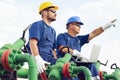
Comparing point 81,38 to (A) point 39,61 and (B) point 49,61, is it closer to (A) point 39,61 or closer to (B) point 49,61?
(B) point 49,61

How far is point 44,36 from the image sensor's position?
5.72 meters

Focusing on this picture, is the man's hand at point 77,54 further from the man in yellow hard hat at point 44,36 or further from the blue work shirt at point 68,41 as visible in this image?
the man in yellow hard hat at point 44,36

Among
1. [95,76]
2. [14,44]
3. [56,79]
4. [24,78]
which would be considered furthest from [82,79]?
[14,44]

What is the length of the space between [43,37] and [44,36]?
0.03m

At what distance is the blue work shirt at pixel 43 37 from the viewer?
559 centimetres

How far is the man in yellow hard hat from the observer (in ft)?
18.1

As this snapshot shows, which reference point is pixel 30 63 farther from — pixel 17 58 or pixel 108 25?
pixel 108 25

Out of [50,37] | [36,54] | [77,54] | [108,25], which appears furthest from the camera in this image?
[108,25]

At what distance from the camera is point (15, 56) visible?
13.5ft

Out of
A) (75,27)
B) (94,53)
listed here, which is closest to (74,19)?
(75,27)

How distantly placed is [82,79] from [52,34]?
99 centimetres

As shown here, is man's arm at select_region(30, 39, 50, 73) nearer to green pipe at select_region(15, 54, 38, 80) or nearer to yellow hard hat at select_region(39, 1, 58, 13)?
yellow hard hat at select_region(39, 1, 58, 13)

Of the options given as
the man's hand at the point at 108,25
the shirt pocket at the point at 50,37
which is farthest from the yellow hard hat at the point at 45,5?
the man's hand at the point at 108,25

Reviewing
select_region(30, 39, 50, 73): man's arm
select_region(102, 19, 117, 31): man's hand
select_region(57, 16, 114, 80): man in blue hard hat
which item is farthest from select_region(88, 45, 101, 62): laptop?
select_region(102, 19, 117, 31): man's hand
